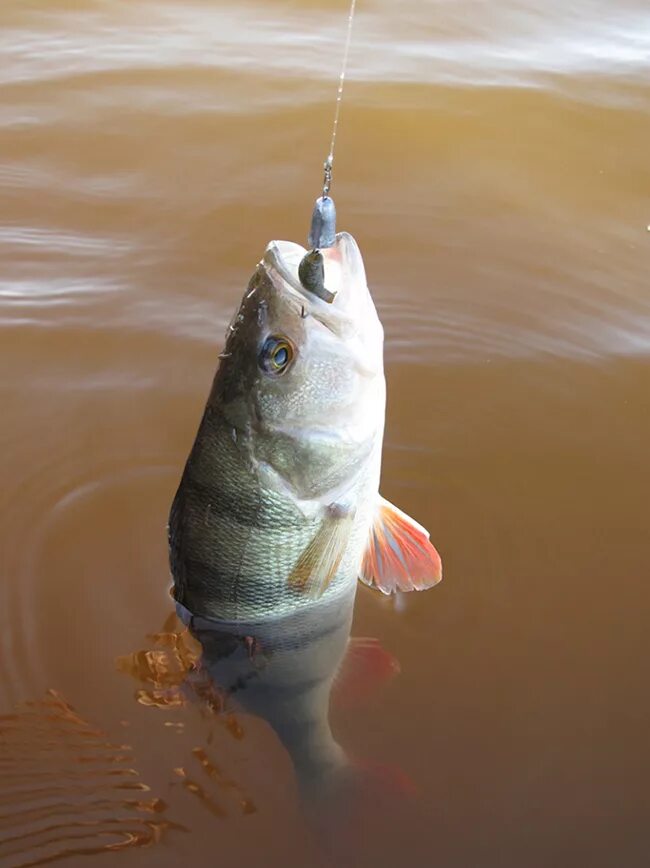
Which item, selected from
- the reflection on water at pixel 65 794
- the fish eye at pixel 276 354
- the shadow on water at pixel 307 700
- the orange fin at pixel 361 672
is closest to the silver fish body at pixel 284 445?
the fish eye at pixel 276 354

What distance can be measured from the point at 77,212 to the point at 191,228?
22.2 inches

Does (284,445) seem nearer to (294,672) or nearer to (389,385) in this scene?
(294,672)

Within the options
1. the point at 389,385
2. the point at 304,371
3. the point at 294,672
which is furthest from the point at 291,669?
the point at 389,385

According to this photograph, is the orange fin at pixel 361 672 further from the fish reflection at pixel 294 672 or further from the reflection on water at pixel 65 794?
the reflection on water at pixel 65 794

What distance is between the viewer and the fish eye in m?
2.11

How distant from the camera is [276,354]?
2119 millimetres

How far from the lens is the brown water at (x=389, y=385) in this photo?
2.44 metres

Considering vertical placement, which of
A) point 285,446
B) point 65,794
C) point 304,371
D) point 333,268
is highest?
point 333,268

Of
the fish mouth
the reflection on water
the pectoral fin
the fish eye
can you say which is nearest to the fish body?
the pectoral fin

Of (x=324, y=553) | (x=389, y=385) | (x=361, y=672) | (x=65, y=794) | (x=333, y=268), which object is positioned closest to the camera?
(x=333, y=268)

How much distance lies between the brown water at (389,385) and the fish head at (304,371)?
0.78 metres

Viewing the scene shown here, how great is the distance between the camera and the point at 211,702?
255cm

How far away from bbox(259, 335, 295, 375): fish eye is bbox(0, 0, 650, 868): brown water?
0.99m

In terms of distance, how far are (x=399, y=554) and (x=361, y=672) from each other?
0.36m
